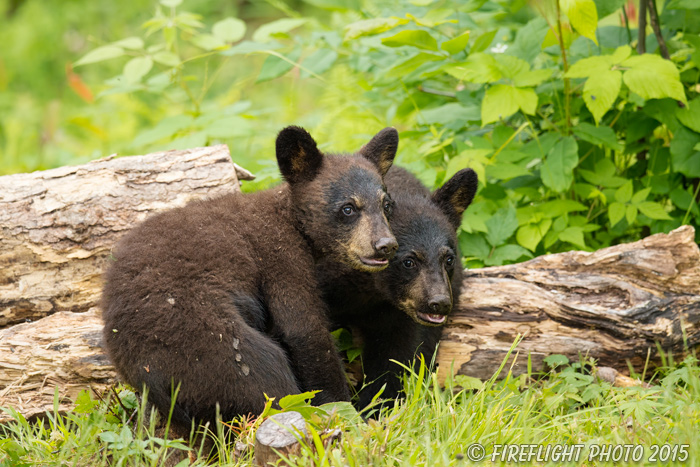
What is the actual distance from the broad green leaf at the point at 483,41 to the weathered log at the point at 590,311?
169cm

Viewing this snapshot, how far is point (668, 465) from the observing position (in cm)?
267

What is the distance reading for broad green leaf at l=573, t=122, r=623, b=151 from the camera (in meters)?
4.82

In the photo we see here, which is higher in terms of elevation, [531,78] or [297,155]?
[531,78]

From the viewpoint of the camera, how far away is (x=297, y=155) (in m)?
3.93

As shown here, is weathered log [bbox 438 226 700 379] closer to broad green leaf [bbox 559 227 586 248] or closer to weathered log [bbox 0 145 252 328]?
broad green leaf [bbox 559 227 586 248]

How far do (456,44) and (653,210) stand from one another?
1774mm

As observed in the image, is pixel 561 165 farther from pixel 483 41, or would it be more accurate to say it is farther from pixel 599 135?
pixel 483 41

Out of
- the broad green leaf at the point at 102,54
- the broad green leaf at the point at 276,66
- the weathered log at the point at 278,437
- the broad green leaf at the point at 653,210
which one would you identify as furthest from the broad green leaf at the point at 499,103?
the broad green leaf at the point at 102,54

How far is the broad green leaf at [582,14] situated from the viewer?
155 inches

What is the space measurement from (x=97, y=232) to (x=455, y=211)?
226 centimetres

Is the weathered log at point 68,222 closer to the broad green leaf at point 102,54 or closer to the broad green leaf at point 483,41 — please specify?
the broad green leaf at point 102,54

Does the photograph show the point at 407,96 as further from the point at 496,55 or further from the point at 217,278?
the point at 217,278

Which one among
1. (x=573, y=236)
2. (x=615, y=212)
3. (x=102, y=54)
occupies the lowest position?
(x=573, y=236)

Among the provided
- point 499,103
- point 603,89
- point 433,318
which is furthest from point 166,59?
point 603,89
